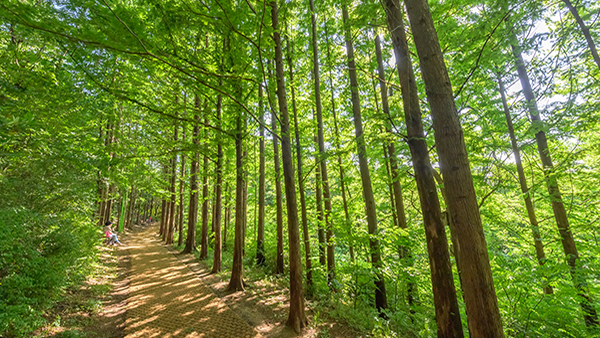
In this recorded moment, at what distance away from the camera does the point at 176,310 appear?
19.0ft

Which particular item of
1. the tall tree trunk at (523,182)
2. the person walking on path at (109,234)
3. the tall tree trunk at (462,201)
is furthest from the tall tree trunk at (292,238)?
the person walking on path at (109,234)

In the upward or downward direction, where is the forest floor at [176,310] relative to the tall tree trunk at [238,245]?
downward

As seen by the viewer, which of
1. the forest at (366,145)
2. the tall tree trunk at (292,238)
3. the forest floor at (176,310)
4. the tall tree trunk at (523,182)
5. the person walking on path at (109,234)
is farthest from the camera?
the person walking on path at (109,234)

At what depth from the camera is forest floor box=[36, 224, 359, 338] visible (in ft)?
16.0

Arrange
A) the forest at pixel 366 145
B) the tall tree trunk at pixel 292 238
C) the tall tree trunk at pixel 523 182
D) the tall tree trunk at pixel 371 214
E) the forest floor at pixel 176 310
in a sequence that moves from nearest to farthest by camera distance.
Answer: the forest at pixel 366 145 → the forest floor at pixel 176 310 → the tall tree trunk at pixel 292 238 → the tall tree trunk at pixel 371 214 → the tall tree trunk at pixel 523 182

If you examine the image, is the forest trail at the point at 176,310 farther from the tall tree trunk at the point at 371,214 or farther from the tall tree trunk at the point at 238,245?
the tall tree trunk at the point at 371,214

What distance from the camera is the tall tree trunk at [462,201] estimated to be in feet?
7.30

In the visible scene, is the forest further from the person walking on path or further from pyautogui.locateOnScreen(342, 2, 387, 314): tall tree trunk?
the person walking on path

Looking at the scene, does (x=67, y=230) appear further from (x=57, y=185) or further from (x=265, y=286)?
(x=265, y=286)

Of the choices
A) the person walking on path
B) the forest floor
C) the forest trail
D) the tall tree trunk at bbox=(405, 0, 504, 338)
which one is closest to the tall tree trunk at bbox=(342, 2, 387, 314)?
the forest floor

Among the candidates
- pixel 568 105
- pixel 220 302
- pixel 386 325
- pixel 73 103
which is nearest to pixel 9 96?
pixel 73 103

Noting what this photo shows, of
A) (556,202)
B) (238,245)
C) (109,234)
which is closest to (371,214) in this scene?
(238,245)

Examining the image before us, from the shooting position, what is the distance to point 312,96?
9742 mm

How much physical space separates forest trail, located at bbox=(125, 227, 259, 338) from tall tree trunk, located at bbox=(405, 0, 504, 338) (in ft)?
14.7
